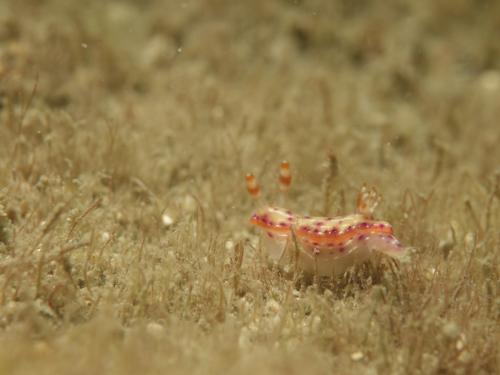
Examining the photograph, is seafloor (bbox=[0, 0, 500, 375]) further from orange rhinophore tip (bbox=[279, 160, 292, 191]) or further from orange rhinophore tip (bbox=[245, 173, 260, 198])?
orange rhinophore tip (bbox=[279, 160, 292, 191])

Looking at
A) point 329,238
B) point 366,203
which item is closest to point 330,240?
point 329,238

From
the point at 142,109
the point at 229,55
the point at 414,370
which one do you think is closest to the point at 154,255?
the point at 414,370

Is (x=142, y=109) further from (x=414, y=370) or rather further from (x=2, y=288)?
(x=414, y=370)

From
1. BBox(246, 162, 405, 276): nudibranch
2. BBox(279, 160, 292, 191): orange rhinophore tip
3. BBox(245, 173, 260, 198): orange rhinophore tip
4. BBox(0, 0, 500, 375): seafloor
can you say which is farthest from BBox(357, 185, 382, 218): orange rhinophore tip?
BBox(245, 173, 260, 198): orange rhinophore tip

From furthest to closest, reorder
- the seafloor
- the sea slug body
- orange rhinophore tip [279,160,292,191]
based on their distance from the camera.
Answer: orange rhinophore tip [279,160,292,191] < the sea slug body < the seafloor

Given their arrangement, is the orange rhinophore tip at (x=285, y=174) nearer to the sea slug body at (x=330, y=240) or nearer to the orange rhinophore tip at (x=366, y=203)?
the sea slug body at (x=330, y=240)

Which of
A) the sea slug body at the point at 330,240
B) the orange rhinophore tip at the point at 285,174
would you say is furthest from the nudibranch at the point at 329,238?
the orange rhinophore tip at the point at 285,174

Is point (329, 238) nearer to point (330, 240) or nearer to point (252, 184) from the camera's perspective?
point (330, 240)
